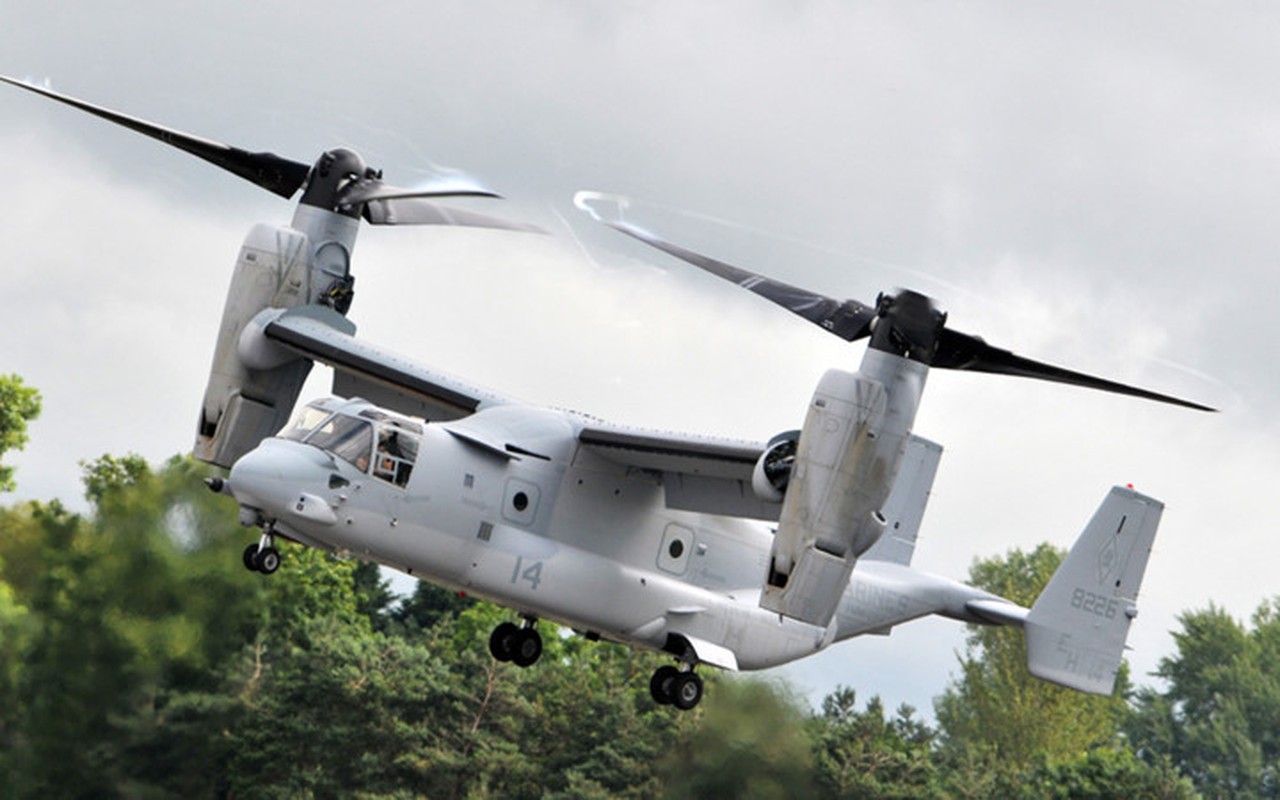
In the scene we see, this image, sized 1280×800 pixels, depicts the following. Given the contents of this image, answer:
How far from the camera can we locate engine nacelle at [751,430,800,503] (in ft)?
68.4

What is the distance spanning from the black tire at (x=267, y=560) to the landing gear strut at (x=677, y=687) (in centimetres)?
445

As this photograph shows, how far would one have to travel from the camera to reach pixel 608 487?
75.1 feet

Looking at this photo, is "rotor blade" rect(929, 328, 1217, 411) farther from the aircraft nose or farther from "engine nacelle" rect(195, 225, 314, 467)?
"engine nacelle" rect(195, 225, 314, 467)

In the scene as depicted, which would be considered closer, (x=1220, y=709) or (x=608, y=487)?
(x=608, y=487)

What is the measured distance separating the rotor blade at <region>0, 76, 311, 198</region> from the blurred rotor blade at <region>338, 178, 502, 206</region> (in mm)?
949

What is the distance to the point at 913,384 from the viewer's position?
2066 cm

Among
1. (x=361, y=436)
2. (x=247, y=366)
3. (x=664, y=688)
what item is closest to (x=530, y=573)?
(x=664, y=688)

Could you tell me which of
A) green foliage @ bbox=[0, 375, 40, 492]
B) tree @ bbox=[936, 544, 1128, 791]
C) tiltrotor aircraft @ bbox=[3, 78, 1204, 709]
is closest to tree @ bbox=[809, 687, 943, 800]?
tiltrotor aircraft @ bbox=[3, 78, 1204, 709]

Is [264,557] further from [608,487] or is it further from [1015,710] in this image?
[1015,710]

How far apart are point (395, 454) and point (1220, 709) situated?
4145 cm

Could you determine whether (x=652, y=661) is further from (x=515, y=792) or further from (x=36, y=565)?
(x=36, y=565)

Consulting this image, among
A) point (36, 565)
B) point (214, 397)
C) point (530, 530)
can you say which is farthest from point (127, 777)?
point (530, 530)

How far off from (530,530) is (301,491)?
9.76ft

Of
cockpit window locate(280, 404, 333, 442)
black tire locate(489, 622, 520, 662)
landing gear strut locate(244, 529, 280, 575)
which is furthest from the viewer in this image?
black tire locate(489, 622, 520, 662)
